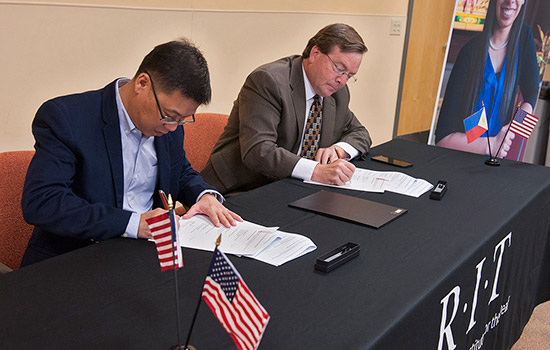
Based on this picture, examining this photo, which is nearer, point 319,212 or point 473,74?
point 319,212

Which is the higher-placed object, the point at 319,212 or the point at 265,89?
the point at 265,89

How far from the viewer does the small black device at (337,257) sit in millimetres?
1200

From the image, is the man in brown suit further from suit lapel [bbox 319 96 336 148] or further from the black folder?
the black folder

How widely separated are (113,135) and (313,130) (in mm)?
1029

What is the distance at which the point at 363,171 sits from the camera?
2055mm

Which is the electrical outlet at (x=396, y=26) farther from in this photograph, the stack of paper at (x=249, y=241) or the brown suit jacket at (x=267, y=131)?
the stack of paper at (x=249, y=241)

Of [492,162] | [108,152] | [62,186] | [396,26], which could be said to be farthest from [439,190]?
[396,26]


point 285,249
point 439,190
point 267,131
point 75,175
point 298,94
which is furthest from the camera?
point 298,94

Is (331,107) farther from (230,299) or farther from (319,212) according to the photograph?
(230,299)

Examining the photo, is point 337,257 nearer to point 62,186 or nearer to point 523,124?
point 62,186

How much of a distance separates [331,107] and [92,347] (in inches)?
65.6

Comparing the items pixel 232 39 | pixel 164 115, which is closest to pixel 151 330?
pixel 164 115

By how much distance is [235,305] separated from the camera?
2.51ft

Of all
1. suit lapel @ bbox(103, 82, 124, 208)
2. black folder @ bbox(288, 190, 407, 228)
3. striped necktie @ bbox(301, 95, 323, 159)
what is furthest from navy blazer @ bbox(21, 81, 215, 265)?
striped necktie @ bbox(301, 95, 323, 159)
